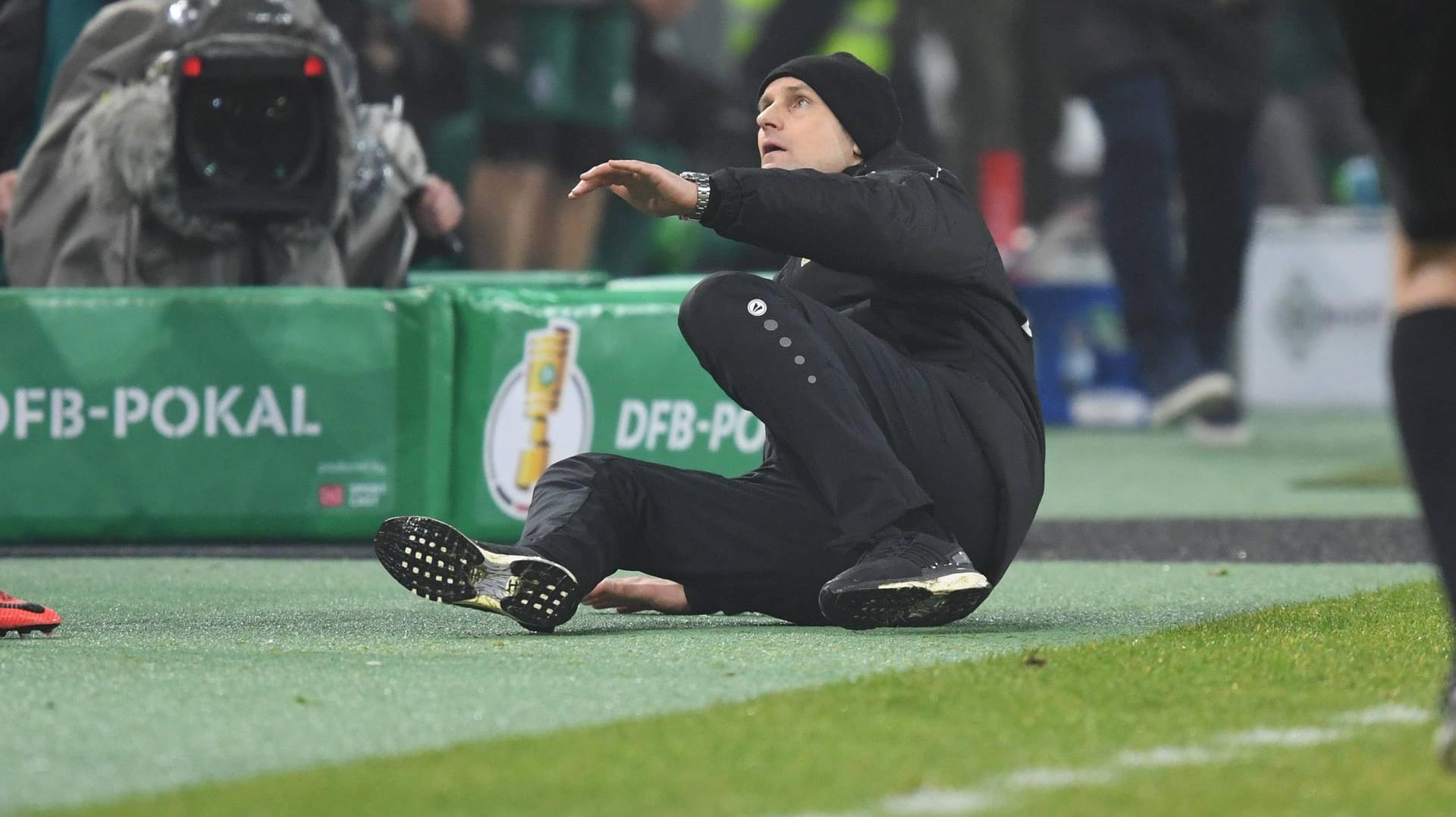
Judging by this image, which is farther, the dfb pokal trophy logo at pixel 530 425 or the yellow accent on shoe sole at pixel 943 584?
the dfb pokal trophy logo at pixel 530 425

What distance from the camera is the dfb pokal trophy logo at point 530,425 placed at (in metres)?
6.43

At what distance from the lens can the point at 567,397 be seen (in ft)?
21.2

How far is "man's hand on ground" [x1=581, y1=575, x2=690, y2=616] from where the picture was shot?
15.6 ft

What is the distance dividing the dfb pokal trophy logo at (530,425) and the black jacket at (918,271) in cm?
171

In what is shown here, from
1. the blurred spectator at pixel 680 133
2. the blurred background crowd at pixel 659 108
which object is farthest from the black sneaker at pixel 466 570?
the blurred spectator at pixel 680 133

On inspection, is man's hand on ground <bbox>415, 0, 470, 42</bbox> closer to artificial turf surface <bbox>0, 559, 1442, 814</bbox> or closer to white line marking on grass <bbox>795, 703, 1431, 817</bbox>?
artificial turf surface <bbox>0, 559, 1442, 814</bbox>

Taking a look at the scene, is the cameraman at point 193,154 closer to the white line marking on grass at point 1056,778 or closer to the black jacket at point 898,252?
the black jacket at point 898,252


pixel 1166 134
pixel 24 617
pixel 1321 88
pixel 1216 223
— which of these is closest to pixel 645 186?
pixel 24 617

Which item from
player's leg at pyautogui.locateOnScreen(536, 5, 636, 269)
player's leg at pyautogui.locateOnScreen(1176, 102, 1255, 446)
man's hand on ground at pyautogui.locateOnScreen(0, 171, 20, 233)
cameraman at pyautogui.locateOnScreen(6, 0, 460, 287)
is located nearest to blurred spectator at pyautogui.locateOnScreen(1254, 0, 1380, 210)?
player's leg at pyautogui.locateOnScreen(1176, 102, 1255, 446)

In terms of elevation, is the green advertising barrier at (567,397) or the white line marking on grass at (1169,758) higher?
the white line marking on grass at (1169,758)

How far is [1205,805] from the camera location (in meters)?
2.74

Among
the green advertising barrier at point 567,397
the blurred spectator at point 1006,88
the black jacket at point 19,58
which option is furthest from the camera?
the blurred spectator at point 1006,88

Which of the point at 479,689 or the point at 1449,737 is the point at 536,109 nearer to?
the point at 479,689

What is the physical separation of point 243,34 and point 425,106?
4231 millimetres
